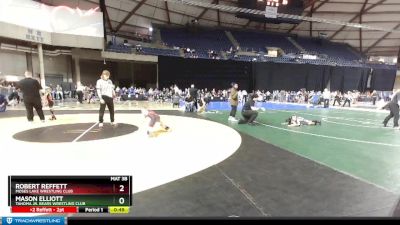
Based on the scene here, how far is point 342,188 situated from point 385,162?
3.97 ft

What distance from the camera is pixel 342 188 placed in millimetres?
1730

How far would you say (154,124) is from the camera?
127 inches

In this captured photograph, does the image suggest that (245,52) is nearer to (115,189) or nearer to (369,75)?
(369,75)

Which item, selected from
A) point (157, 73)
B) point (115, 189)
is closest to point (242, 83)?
point (157, 73)

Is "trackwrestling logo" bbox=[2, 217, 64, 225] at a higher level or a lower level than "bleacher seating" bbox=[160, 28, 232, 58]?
lower

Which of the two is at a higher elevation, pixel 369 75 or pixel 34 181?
pixel 369 75

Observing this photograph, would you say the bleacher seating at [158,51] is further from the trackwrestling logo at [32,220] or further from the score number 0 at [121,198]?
the trackwrestling logo at [32,220]

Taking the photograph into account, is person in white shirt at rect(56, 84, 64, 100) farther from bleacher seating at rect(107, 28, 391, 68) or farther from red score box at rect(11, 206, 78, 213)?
red score box at rect(11, 206, 78, 213)

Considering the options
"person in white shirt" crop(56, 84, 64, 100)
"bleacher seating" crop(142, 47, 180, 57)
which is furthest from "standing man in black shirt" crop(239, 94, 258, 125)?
"person in white shirt" crop(56, 84, 64, 100)

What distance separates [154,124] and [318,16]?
3148 millimetres
